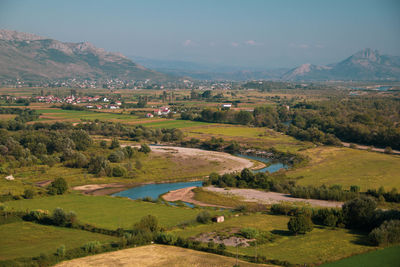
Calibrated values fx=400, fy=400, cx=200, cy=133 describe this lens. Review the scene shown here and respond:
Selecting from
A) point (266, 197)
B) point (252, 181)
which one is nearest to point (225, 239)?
point (266, 197)

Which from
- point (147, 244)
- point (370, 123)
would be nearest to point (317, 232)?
point (147, 244)

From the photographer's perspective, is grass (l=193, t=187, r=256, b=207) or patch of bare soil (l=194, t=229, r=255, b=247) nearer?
patch of bare soil (l=194, t=229, r=255, b=247)

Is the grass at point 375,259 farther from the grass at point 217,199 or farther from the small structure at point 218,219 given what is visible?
the grass at point 217,199

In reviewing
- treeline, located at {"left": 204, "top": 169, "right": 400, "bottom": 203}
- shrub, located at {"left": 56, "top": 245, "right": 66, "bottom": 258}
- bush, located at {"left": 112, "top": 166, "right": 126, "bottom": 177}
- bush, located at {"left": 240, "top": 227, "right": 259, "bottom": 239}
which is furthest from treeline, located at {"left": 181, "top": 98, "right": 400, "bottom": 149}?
shrub, located at {"left": 56, "top": 245, "right": 66, "bottom": 258}

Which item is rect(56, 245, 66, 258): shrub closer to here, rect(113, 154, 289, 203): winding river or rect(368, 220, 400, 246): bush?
rect(368, 220, 400, 246): bush

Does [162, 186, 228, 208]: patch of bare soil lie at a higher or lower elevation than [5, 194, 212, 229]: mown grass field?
lower

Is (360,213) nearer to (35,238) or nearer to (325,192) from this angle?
(325,192)

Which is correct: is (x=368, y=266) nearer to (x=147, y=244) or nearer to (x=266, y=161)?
(x=147, y=244)
